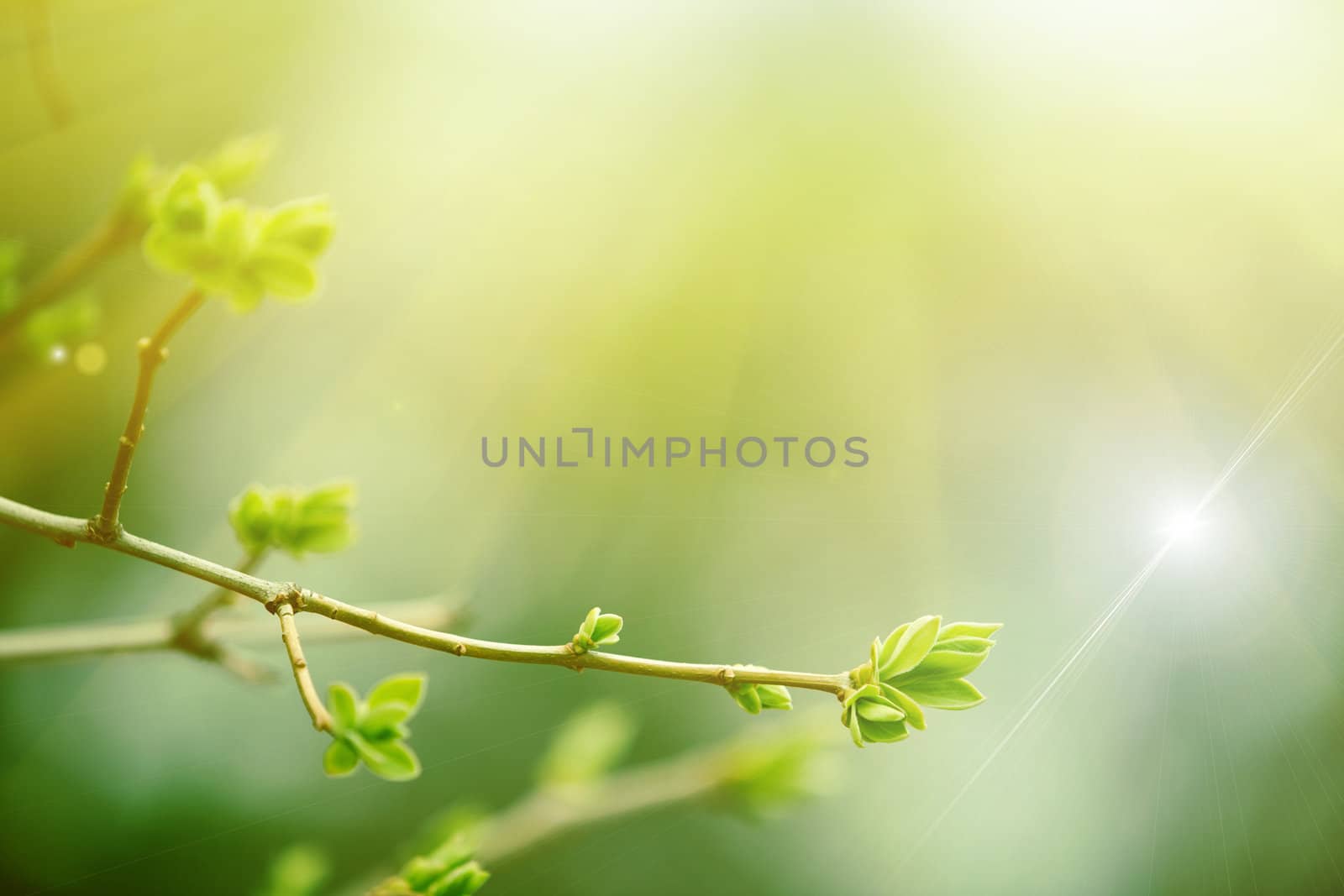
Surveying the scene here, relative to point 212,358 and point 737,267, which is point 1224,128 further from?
point 212,358

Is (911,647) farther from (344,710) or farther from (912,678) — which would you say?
(344,710)

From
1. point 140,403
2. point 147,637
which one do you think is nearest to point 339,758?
point 140,403

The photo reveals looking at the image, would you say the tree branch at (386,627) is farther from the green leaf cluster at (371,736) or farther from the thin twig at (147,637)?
the thin twig at (147,637)

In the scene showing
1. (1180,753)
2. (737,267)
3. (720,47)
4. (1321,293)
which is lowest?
(1180,753)

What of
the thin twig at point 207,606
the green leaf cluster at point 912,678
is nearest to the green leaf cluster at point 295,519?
the thin twig at point 207,606

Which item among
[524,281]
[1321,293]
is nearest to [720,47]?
[524,281]

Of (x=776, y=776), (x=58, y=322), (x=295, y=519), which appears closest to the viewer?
(x=295, y=519)
